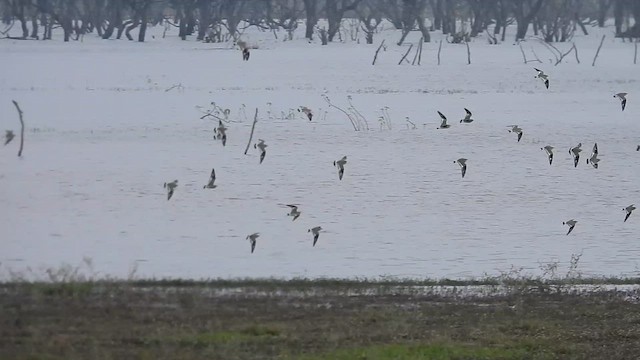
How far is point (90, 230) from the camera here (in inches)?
605

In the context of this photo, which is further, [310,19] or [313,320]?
[310,19]

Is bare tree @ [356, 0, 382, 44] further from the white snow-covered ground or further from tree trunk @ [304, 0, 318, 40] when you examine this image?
the white snow-covered ground

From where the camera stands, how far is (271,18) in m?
57.9

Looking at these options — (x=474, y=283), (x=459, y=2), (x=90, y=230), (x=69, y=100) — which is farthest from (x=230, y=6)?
(x=474, y=283)

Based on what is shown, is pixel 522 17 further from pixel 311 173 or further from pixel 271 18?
pixel 311 173

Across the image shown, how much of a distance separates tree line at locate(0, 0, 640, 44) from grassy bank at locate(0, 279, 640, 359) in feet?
129

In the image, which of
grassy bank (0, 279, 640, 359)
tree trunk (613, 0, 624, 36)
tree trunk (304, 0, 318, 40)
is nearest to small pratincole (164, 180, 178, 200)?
grassy bank (0, 279, 640, 359)

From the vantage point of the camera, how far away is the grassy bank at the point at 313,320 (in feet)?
25.7

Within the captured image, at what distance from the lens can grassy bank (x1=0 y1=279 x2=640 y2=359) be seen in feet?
25.7

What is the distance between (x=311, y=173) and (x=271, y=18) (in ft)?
→ 124

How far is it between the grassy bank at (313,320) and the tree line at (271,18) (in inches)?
1552

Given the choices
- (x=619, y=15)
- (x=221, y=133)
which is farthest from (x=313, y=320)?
(x=619, y=15)

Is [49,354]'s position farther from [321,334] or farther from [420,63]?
[420,63]

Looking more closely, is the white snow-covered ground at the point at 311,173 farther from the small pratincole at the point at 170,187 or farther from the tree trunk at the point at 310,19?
the tree trunk at the point at 310,19
